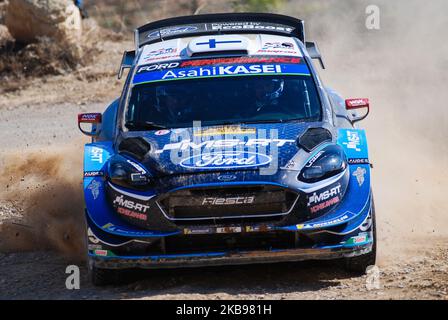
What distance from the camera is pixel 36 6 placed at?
606 inches

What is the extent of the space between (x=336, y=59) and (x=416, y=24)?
6.13ft

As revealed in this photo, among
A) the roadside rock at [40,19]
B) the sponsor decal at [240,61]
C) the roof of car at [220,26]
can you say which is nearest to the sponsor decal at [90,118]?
the sponsor decal at [240,61]

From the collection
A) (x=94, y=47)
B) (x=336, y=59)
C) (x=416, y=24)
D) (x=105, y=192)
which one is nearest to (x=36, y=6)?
(x=94, y=47)

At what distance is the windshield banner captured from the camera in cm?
A: 764

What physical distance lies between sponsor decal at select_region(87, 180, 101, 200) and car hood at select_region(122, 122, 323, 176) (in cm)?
37

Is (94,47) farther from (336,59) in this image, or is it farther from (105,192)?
(105,192)

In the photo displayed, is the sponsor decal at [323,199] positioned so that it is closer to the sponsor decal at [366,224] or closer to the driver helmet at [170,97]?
the sponsor decal at [366,224]

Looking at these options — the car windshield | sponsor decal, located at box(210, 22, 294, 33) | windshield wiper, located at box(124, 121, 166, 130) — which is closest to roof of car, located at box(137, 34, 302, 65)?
sponsor decal, located at box(210, 22, 294, 33)

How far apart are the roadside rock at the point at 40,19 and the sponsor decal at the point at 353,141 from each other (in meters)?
9.57

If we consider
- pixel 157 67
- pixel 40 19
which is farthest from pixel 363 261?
pixel 40 19

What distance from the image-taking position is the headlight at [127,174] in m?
6.40

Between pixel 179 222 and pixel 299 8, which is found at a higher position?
pixel 299 8

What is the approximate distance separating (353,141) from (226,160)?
108 centimetres

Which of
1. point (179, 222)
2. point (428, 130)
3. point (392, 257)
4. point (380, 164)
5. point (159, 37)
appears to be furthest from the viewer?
point (428, 130)
